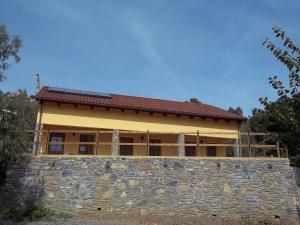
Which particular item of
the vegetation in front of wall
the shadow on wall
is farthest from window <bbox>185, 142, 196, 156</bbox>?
the shadow on wall

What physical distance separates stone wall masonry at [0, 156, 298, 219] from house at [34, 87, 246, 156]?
289 centimetres

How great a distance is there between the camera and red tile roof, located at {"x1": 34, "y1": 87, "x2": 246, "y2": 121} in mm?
21562

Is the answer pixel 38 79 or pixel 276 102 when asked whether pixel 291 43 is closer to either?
pixel 276 102

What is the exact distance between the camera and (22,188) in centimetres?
1647

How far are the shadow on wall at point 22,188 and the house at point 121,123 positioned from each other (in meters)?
3.08

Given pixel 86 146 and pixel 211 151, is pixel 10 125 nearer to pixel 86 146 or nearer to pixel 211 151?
pixel 86 146

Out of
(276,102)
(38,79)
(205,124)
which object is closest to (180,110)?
(205,124)

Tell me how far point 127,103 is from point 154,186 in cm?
750

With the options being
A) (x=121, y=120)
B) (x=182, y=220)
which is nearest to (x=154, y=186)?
(x=182, y=220)

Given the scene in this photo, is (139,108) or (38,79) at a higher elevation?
(38,79)

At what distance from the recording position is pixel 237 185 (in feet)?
56.9

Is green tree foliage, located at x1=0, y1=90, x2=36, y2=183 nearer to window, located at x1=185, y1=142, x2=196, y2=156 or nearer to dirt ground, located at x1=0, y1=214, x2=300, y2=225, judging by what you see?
dirt ground, located at x1=0, y1=214, x2=300, y2=225

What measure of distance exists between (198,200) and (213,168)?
1.71m

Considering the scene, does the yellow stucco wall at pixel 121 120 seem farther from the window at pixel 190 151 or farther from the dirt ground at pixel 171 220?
the dirt ground at pixel 171 220
